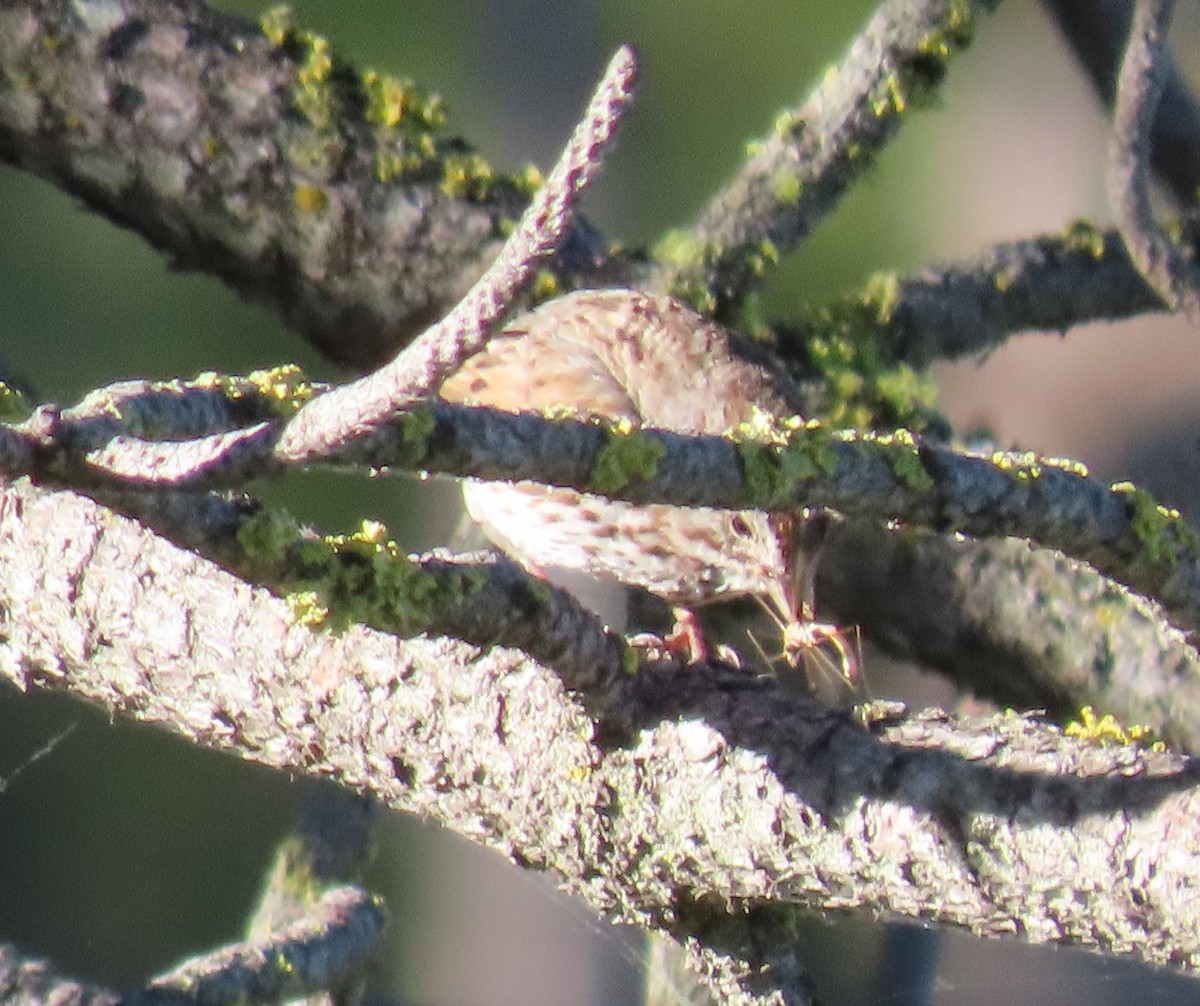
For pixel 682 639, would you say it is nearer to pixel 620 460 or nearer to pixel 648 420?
pixel 648 420

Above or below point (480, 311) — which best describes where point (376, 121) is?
above

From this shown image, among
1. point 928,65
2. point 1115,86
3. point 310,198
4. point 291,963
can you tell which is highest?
point 1115,86

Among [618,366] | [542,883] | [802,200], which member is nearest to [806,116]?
[802,200]

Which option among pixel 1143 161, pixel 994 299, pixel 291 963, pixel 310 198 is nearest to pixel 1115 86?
pixel 994 299

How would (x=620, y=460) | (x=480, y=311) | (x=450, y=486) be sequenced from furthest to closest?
(x=450, y=486)
(x=620, y=460)
(x=480, y=311)

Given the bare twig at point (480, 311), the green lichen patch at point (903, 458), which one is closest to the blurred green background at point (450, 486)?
the green lichen patch at point (903, 458)

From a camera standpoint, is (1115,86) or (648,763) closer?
(648,763)

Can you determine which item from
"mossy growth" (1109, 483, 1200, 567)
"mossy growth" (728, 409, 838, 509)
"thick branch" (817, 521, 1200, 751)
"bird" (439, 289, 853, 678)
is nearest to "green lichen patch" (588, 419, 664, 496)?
"mossy growth" (728, 409, 838, 509)
